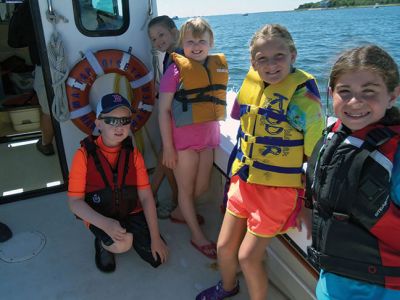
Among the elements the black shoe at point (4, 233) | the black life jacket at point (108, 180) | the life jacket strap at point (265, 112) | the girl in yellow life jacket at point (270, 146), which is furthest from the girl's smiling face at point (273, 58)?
the black shoe at point (4, 233)

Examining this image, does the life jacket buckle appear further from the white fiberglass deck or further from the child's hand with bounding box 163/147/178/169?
the child's hand with bounding box 163/147/178/169

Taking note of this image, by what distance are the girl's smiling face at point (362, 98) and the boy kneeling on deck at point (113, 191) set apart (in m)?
1.09

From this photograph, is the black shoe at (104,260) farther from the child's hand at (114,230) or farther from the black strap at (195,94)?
the black strap at (195,94)

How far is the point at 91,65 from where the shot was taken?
2318mm

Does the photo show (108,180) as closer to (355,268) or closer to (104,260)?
(104,260)

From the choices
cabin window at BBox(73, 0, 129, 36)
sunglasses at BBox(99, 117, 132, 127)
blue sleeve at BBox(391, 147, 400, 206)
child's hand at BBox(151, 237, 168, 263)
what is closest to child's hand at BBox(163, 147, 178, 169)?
sunglasses at BBox(99, 117, 132, 127)

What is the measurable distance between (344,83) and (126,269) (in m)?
1.43

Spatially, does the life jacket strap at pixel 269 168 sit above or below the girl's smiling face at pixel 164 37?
below

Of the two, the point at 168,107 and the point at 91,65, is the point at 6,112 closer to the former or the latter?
the point at 91,65

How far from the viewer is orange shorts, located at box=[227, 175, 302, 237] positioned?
149 centimetres

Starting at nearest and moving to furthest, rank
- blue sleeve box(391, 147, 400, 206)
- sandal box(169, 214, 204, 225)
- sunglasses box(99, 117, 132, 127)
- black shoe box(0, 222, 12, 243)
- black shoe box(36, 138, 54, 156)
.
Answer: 1. blue sleeve box(391, 147, 400, 206)
2. sunglasses box(99, 117, 132, 127)
3. black shoe box(0, 222, 12, 243)
4. sandal box(169, 214, 204, 225)
5. black shoe box(36, 138, 54, 156)

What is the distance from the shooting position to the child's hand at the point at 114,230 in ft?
5.98

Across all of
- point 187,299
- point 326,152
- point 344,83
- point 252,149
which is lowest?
point 187,299

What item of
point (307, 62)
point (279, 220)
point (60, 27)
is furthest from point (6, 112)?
point (307, 62)
